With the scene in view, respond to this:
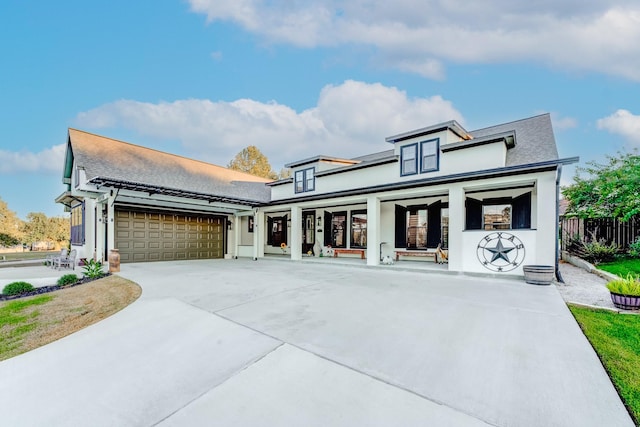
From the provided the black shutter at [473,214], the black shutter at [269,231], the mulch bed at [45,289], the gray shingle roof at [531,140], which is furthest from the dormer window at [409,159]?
the mulch bed at [45,289]

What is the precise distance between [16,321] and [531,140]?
1535 centimetres

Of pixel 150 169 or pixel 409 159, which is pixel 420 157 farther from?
pixel 150 169

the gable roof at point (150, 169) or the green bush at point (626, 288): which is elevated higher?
the gable roof at point (150, 169)

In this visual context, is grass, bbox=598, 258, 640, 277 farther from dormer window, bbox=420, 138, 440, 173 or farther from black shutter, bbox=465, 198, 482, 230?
dormer window, bbox=420, 138, 440, 173

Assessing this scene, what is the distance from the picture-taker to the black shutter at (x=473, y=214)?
11070 mm

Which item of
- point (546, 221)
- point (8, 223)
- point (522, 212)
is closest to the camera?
point (546, 221)

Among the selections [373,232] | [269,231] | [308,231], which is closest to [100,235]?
[269,231]

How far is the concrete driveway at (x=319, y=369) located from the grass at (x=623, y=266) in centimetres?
552

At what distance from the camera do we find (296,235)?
1421 centimetres

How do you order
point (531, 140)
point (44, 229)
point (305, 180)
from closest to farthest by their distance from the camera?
1. point (531, 140)
2. point (305, 180)
3. point (44, 229)

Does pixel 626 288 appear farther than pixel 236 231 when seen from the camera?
No

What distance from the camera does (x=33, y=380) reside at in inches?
127

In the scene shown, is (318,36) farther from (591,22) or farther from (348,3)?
(591,22)

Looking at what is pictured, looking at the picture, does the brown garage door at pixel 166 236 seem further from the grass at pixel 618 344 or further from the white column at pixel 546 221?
the grass at pixel 618 344
